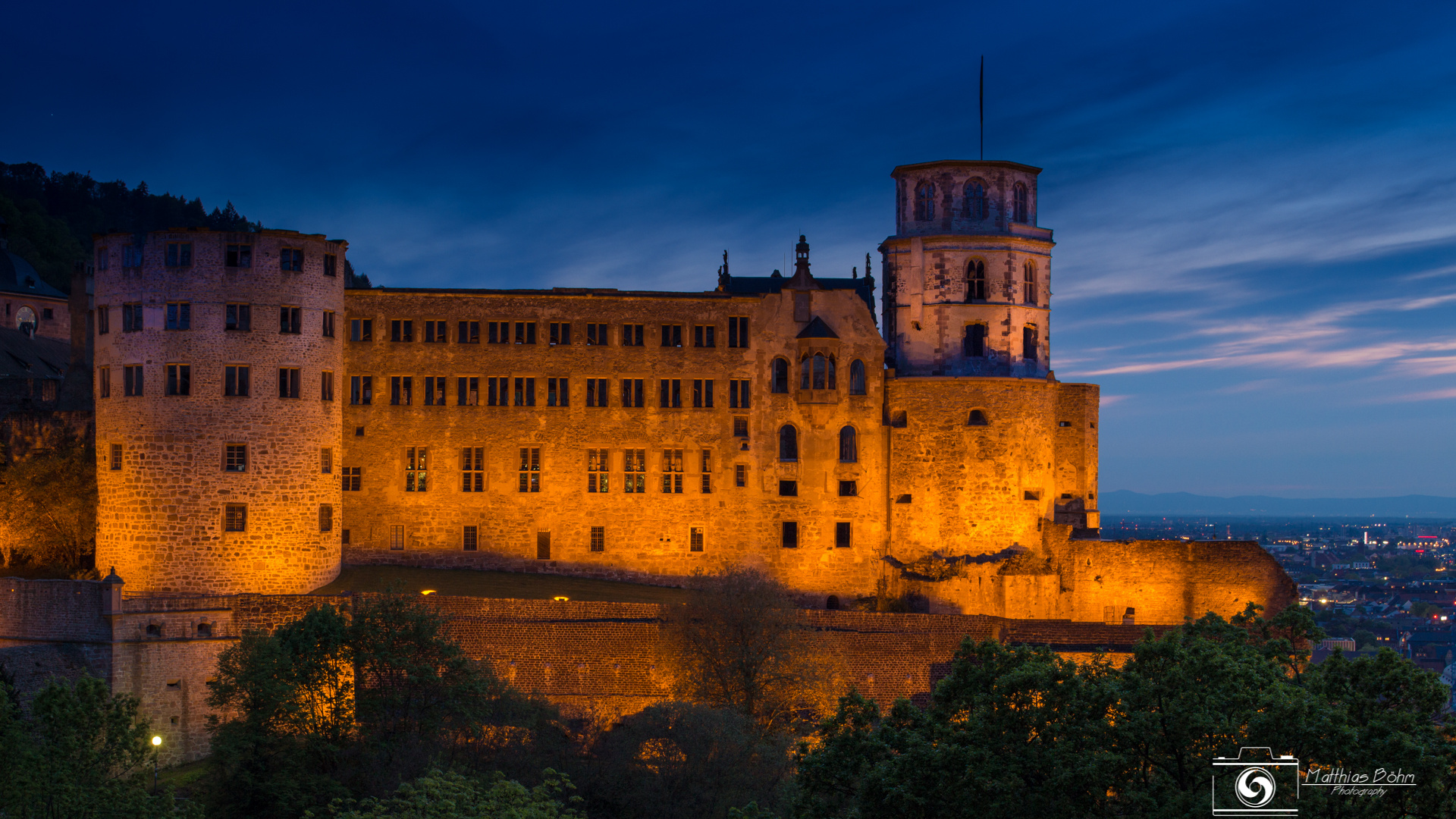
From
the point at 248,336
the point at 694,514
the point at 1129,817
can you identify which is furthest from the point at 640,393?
the point at 1129,817

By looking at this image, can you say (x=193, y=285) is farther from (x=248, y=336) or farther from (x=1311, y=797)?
(x=1311, y=797)

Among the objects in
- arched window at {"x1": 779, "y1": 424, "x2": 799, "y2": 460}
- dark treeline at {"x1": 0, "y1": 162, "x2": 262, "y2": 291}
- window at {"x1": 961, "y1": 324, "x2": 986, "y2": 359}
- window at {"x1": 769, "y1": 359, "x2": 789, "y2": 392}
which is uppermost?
dark treeline at {"x1": 0, "y1": 162, "x2": 262, "y2": 291}

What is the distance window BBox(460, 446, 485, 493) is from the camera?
59375 millimetres

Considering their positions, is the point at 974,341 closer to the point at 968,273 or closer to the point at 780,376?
the point at 968,273

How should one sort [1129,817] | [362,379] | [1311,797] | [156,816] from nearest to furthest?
[1311,797], [1129,817], [156,816], [362,379]

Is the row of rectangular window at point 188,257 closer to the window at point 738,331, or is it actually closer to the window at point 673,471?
the window at point 673,471

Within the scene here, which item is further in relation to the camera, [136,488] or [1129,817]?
[136,488]

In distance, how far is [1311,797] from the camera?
22000mm

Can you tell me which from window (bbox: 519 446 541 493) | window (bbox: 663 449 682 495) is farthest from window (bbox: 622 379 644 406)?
window (bbox: 519 446 541 493)

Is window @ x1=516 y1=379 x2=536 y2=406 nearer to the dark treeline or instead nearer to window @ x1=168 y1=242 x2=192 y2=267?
window @ x1=168 y1=242 x2=192 y2=267

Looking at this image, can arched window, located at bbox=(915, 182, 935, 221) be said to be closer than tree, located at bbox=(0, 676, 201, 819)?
No

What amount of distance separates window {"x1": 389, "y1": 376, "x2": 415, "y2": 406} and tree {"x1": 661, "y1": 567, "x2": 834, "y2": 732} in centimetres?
1731

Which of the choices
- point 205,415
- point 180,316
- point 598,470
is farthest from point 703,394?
point 180,316

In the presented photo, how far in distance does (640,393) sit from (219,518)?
19.2 meters
